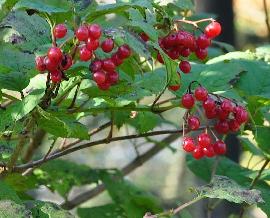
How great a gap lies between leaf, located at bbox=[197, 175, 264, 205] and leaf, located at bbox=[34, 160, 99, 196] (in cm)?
104

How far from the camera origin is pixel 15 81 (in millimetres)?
1388

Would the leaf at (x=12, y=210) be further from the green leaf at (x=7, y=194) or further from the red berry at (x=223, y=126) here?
the red berry at (x=223, y=126)

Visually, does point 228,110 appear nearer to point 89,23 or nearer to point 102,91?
point 102,91

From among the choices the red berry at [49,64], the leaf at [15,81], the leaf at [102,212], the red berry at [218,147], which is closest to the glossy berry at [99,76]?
the red berry at [49,64]

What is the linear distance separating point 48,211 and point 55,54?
1.16 feet

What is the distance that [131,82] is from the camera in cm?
145

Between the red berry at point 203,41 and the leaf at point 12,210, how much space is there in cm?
58

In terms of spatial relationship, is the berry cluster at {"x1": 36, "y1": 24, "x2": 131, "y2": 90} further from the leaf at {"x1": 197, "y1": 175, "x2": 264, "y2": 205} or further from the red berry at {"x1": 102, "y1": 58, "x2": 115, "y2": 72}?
the leaf at {"x1": 197, "y1": 175, "x2": 264, "y2": 205}

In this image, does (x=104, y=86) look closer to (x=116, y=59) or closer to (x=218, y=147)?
(x=116, y=59)

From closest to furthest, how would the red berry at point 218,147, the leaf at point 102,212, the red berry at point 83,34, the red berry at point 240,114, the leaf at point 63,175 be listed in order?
the red berry at point 83,34
the red berry at point 240,114
the red berry at point 218,147
the leaf at point 102,212
the leaf at point 63,175

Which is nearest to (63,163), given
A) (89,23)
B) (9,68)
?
(9,68)

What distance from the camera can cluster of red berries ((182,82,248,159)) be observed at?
4.59ft

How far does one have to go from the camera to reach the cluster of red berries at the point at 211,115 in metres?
1.40

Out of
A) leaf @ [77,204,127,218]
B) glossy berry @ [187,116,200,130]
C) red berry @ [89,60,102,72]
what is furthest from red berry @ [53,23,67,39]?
leaf @ [77,204,127,218]
